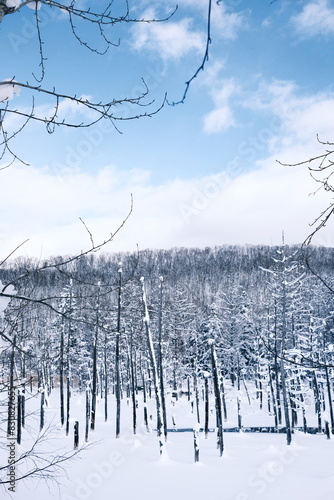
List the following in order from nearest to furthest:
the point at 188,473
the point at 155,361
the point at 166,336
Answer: the point at 188,473
the point at 155,361
the point at 166,336

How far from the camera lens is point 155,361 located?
17016 millimetres

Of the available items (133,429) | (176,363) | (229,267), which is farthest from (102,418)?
(229,267)

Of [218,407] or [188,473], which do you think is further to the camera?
[218,407]

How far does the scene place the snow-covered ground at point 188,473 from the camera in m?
10.1

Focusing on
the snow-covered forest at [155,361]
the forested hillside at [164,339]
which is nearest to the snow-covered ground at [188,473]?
the snow-covered forest at [155,361]

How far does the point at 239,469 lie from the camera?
1305cm

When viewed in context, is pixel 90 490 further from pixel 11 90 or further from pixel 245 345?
pixel 245 345

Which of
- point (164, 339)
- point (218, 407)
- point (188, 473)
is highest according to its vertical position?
point (164, 339)

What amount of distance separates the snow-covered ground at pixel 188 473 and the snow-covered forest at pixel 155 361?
1.68 ft

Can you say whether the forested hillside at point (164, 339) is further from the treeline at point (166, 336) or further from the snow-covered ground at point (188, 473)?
the snow-covered ground at point (188, 473)

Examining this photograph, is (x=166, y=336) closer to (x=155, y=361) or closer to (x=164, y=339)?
(x=164, y=339)

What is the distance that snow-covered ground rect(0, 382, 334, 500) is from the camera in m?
10.1

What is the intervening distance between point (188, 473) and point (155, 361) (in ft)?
18.1

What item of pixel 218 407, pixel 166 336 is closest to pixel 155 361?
pixel 218 407
